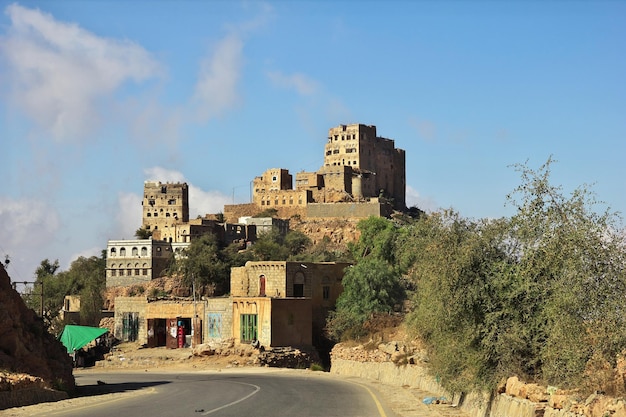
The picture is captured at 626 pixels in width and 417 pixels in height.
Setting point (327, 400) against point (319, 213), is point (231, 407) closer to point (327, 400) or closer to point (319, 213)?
point (327, 400)

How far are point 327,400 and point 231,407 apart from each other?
4032 mm

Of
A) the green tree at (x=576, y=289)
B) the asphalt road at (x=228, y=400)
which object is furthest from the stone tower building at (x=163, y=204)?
the green tree at (x=576, y=289)

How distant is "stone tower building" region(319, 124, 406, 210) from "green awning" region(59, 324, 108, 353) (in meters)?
81.7

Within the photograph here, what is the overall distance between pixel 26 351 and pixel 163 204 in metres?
124

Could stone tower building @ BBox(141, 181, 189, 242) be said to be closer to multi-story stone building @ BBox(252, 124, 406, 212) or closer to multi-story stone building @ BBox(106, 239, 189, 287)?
multi-story stone building @ BBox(252, 124, 406, 212)

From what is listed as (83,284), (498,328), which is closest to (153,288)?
(83,284)

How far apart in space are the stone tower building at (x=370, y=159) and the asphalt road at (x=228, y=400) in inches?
4126

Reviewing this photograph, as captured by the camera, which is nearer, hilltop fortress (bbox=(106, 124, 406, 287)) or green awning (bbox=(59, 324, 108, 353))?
Result: green awning (bbox=(59, 324, 108, 353))

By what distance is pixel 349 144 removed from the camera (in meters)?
148

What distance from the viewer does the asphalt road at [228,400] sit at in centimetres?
2262

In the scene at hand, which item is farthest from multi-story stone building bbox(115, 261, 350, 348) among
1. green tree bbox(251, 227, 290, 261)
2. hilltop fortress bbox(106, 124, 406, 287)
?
hilltop fortress bbox(106, 124, 406, 287)

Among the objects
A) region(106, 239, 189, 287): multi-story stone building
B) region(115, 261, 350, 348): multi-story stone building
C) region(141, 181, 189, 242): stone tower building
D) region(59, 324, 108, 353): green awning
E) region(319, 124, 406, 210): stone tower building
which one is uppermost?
region(319, 124, 406, 210): stone tower building

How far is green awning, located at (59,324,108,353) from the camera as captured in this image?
57375mm

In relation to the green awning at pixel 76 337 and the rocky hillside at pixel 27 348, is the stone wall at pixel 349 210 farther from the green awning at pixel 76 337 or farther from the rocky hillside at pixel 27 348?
the rocky hillside at pixel 27 348
